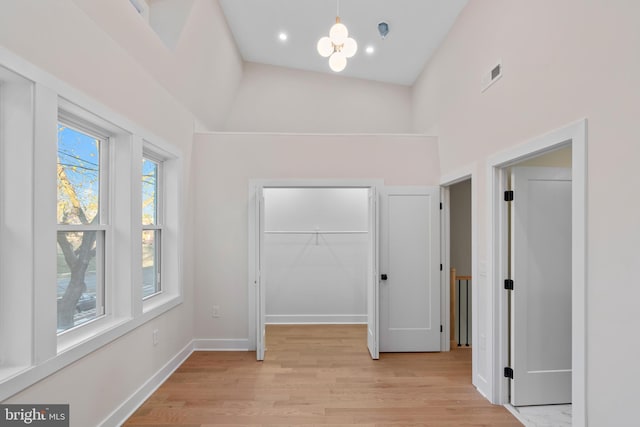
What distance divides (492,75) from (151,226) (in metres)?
3.37

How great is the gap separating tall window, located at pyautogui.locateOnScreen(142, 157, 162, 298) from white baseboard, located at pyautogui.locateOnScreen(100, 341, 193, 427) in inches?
29.1

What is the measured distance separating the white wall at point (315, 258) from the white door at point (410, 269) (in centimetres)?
123

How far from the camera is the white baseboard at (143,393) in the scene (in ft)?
8.05

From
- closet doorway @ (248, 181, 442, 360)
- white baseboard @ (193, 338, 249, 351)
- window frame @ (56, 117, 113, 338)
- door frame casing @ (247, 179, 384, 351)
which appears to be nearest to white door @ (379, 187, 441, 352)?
closet doorway @ (248, 181, 442, 360)

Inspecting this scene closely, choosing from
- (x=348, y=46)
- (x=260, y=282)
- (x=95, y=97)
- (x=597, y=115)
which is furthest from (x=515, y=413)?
(x=95, y=97)

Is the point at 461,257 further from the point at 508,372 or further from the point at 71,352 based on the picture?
the point at 71,352

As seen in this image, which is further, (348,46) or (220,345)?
(220,345)

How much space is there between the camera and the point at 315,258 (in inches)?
212

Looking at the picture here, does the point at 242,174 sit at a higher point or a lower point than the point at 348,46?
lower

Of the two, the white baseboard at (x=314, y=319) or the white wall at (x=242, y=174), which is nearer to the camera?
the white wall at (x=242, y=174)

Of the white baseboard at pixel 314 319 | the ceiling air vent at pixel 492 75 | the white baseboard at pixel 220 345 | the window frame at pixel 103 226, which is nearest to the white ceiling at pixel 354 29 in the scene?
the ceiling air vent at pixel 492 75

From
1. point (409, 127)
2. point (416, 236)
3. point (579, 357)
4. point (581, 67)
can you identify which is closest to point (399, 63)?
point (409, 127)

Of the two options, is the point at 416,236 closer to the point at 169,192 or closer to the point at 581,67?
the point at 581,67

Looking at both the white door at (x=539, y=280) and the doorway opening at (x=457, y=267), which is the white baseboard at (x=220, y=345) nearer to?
the doorway opening at (x=457, y=267)
